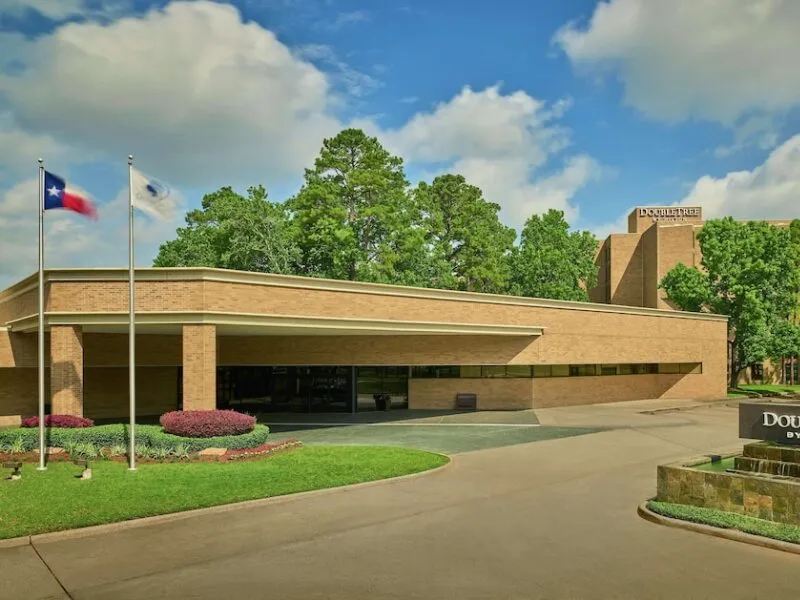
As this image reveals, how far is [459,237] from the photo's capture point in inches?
2084

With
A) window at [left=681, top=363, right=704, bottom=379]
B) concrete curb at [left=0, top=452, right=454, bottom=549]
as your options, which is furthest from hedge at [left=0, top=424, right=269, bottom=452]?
window at [left=681, top=363, right=704, bottom=379]

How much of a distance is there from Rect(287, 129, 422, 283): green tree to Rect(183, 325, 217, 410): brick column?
23122mm

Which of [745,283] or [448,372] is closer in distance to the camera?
[448,372]

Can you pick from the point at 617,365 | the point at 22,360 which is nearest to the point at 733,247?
the point at 617,365

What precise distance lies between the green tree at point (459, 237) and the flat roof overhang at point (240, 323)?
21248 mm

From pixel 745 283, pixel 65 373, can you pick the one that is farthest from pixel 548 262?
pixel 65 373

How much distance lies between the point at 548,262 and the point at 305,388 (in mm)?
26327

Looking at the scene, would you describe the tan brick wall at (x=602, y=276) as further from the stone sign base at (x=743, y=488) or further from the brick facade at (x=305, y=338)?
the stone sign base at (x=743, y=488)

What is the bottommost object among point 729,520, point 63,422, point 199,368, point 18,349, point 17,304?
point 729,520

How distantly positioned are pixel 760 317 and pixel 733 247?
5.25m

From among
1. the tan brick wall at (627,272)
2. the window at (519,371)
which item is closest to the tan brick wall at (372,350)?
the window at (519,371)

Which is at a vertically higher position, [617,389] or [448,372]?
[448,372]

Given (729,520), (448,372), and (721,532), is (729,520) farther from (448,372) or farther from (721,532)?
(448,372)

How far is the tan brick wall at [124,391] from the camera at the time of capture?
1321 inches
